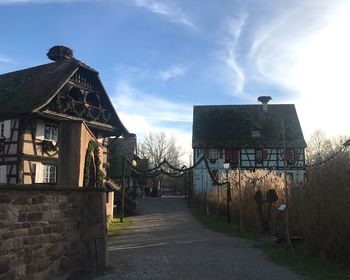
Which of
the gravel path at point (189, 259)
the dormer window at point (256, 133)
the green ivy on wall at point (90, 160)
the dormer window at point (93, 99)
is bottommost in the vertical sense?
the gravel path at point (189, 259)

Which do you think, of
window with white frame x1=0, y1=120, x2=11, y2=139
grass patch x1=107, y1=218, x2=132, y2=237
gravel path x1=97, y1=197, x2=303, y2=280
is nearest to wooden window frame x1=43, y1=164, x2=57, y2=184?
window with white frame x1=0, y1=120, x2=11, y2=139

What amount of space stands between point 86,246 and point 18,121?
50.8ft

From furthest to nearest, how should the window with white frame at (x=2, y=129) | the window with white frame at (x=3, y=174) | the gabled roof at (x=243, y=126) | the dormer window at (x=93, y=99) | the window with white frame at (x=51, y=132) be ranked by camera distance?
1. the gabled roof at (x=243, y=126)
2. the dormer window at (x=93, y=99)
3. the window with white frame at (x=51, y=132)
4. the window with white frame at (x=2, y=129)
5. the window with white frame at (x=3, y=174)

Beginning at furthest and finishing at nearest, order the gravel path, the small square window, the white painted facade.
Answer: the small square window
the white painted facade
the gravel path

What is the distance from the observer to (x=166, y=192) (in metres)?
76.8

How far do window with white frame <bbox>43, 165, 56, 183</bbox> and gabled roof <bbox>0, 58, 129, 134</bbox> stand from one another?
3263mm

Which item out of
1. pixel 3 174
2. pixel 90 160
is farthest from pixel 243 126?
pixel 90 160

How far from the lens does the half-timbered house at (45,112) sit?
23.5 meters

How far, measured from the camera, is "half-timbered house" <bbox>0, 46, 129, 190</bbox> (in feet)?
76.9

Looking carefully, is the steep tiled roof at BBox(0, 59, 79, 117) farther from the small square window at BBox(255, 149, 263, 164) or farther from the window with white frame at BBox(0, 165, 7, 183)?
the small square window at BBox(255, 149, 263, 164)

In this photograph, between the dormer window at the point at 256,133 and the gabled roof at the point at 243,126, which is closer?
the gabled roof at the point at 243,126

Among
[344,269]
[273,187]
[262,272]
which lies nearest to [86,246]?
[262,272]

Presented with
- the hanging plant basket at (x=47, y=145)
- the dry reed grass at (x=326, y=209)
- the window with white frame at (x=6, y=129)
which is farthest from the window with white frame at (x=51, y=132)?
the dry reed grass at (x=326, y=209)

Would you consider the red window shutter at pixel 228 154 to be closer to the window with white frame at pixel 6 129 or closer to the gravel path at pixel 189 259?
the window with white frame at pixel 6 129
